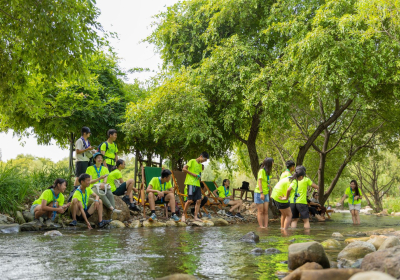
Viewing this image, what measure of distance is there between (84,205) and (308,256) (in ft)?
21.2

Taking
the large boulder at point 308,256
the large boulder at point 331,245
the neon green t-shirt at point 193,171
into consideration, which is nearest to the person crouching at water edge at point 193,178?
the neon green t-shirt at point 193,171

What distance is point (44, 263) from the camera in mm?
4395

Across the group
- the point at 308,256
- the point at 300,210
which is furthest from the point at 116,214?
the point at 308,256

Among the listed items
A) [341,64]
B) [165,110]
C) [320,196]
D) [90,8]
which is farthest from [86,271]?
[320,196]

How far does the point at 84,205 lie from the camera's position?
9375mm

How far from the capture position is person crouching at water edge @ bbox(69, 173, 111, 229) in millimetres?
9102

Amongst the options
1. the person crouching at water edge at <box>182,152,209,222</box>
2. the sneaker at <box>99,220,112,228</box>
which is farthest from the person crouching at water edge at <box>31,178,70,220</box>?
the person crouching at water edge at <box>182,152,209,222</box>

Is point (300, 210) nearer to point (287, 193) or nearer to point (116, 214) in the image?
point (287, 193)

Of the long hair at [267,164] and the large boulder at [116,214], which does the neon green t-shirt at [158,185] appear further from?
the long hair at [267,164]

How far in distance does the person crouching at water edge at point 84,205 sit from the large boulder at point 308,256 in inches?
229

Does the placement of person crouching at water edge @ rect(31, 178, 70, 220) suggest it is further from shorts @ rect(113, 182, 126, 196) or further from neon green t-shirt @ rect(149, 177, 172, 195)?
neon green t-shirt @ rect(149, 177, 172, 195)

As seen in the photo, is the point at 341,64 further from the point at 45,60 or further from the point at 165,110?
the point at 45,60

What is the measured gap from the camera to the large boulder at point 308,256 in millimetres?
4250

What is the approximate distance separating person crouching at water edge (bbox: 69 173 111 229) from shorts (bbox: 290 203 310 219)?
15.4 feet
